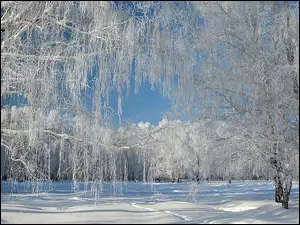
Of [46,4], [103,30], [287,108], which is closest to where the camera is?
[46,4]

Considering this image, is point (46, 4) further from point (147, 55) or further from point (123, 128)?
point (123, 128)

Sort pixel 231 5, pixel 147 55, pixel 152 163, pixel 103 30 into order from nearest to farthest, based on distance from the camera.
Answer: pixel 103 30 < pixel 147 55 < pixel 152 163 < pixel 231 5

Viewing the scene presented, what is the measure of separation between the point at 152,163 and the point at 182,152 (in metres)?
2.77

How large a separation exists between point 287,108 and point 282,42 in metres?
1.55

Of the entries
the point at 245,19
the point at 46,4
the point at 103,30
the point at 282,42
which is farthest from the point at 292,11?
the point at 46,4

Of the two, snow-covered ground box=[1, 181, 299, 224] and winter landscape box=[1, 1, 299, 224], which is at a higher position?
winter landscape box=[1, 1, 299, 224]

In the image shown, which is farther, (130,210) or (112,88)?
(130,210)

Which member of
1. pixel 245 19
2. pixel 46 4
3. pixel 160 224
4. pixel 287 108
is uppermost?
pixel 245 19

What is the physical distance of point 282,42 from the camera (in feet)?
25.8

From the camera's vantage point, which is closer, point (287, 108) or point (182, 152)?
point (287, 108)

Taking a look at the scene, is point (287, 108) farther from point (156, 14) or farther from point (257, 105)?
point (156, 14)

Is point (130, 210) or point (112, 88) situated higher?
point (112, 88)

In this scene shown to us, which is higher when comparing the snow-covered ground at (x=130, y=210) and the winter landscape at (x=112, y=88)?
the winter landscape at (x=112, y=88)

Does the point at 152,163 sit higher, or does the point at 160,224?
the point at 152,163
